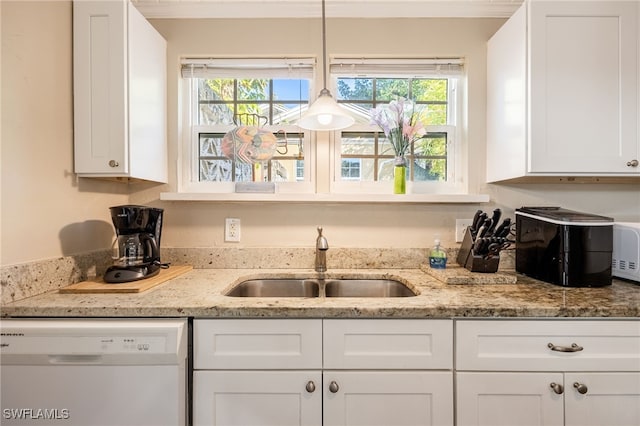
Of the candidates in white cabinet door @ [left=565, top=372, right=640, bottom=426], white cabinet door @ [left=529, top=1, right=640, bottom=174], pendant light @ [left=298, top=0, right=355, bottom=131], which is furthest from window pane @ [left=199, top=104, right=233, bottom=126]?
white cabinet door @ [left=565, top=372, right=640, bottom=426]

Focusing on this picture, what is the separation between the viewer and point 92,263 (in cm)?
136

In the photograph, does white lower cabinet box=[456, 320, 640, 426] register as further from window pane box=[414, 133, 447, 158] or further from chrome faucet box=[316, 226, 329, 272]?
window pane box=[414, 133, 447, 158]

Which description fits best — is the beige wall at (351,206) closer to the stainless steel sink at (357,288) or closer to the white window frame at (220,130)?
the white window frame at (220,130)

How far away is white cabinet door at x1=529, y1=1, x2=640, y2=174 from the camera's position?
1248 millimetres

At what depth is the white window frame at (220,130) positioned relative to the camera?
1.64m

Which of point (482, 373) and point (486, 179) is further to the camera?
point (486, 179)

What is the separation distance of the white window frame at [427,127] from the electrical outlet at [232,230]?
22.3 inches

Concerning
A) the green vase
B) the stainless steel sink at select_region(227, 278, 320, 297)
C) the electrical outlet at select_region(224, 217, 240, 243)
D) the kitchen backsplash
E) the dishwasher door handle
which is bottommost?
the dishwasher door handle

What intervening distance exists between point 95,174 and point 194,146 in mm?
532

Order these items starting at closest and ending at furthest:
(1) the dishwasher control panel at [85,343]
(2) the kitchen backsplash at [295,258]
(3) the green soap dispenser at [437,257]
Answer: (1) the dishwasher control panel at [85,343]
(3) the green soap dispenser at [437,257]
(2) the kitchen backsplash at [295,258]

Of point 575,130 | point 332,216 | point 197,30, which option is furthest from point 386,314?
point 197,30

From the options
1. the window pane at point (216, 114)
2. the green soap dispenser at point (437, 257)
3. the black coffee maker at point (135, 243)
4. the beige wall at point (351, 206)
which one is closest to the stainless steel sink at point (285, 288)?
the beige wall at point (351, 206)

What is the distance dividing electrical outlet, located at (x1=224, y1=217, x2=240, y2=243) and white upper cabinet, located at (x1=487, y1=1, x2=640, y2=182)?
4.69ft

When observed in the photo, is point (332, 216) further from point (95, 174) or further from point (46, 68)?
point (46, 68)
